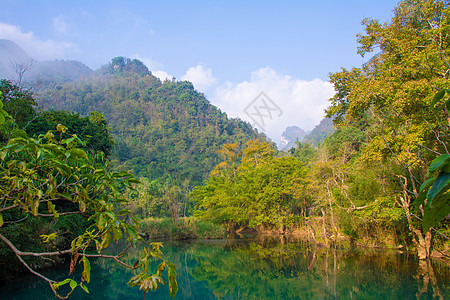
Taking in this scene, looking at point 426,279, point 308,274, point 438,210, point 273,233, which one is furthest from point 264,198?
point 438,210

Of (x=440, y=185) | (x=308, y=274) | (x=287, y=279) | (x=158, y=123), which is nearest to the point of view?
(x=440, y=185)

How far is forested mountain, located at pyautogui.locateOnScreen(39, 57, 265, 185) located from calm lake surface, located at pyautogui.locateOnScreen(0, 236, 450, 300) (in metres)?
25.0

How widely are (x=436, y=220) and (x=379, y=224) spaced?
12024 mm

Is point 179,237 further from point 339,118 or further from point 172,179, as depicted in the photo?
point 172,179

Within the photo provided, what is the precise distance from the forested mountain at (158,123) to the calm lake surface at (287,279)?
984 inches

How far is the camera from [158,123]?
5100 centimetres

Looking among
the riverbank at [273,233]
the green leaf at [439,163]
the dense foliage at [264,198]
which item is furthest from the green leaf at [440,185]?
the dense foliage at [264,198]

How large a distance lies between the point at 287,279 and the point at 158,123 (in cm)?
4585

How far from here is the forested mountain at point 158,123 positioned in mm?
38781

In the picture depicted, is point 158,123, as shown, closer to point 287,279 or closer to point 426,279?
point 287,279

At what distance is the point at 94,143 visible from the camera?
13.9 metres

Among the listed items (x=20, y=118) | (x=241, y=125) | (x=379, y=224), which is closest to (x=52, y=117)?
(x=20, y=118)

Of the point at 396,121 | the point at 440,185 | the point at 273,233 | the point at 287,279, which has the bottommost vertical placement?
the point at 273,233

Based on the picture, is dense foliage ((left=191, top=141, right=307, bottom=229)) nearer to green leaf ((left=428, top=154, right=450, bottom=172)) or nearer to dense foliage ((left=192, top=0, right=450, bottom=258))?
dense foliage ((left=192, top=0, right=450, bottom=258))
